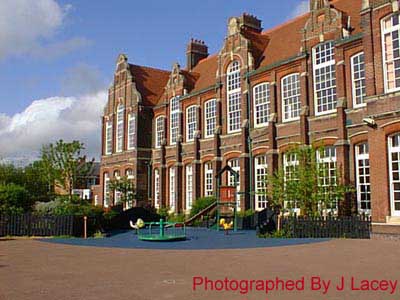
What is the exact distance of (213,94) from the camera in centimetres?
3466

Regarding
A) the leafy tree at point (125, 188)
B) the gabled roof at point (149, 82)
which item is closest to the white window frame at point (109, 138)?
the gabled roof at point (149, 82)

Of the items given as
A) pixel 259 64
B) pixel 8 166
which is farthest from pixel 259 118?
pixel 8 166

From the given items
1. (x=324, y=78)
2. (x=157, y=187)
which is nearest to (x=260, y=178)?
(x=324, y=78)

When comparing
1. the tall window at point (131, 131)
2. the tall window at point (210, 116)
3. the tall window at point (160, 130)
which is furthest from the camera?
the tall window at point (131, 131)

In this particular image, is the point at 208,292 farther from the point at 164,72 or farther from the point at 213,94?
the point at 164,72

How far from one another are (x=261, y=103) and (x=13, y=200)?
51.5 ft

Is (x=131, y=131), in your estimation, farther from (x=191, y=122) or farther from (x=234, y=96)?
(x=234, y=96)

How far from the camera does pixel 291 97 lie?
27.6m

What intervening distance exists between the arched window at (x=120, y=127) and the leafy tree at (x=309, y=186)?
902 inches

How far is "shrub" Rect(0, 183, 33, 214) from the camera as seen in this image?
23294 millimetres

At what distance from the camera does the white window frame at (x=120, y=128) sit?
43.4 meters

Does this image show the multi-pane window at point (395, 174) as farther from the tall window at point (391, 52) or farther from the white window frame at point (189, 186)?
the white window frame at point (189, 186)

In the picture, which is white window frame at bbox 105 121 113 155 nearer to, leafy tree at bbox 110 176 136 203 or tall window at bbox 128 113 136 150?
tall window at bbox 128 113 136 150

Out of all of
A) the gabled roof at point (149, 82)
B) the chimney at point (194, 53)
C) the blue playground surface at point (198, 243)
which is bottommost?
the blue playground surface at point (198, 243)
